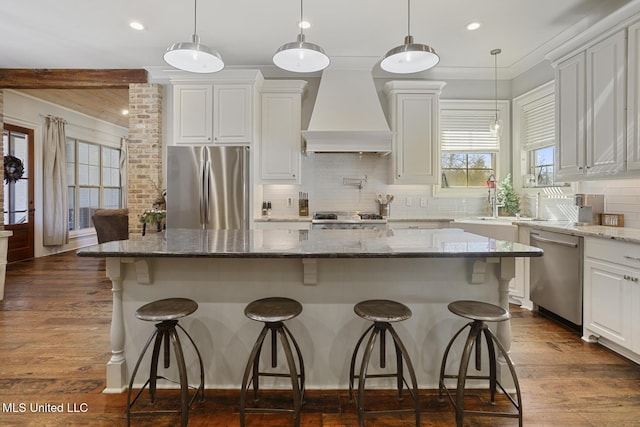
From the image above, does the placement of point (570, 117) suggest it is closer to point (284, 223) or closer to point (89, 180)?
point (284, 223)

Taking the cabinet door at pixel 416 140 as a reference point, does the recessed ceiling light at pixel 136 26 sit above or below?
above

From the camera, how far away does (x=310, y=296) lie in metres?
2.11

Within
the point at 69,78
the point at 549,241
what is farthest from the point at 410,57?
the point at 69,78

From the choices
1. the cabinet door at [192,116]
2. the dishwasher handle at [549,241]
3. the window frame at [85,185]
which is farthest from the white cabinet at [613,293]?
the window frame at [85,185]

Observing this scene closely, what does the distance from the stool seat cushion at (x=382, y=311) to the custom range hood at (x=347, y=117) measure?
2.74 metres

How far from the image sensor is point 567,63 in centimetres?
331

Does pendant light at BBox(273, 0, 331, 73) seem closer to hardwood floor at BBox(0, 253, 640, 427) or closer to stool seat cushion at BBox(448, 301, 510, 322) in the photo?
stool seat cushion at BBox(448, 301, 510, 322)

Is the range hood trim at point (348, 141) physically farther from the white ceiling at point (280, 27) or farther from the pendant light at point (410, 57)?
the pendant light at point (410, 57)

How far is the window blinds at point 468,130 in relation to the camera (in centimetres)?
482

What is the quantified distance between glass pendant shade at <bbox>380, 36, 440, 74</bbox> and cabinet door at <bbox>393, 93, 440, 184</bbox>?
215cm

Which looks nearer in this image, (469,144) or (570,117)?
(570,117)

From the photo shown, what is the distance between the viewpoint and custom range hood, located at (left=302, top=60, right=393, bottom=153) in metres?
4.29

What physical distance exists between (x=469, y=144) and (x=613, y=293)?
277 centimetres

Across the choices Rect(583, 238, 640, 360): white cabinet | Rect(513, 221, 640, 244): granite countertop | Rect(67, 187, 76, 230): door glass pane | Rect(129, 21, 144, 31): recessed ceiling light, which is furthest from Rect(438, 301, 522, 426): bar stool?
Rect(67, 187, 76, 230): door glass pane
